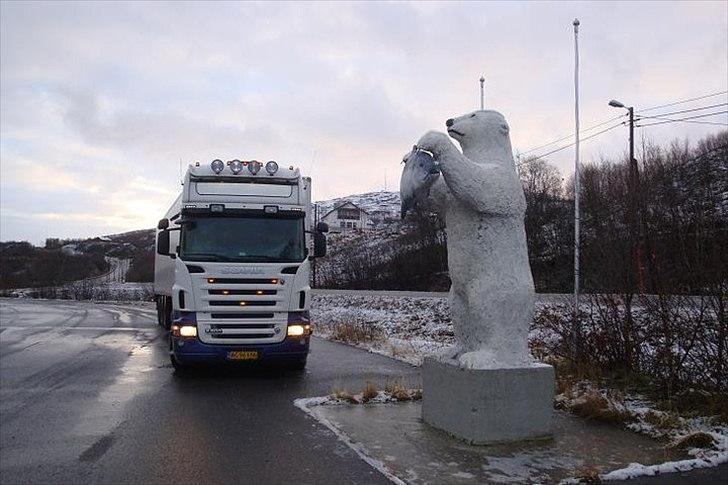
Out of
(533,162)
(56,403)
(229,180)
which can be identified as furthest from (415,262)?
(56,403)

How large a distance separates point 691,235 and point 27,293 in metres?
77.1

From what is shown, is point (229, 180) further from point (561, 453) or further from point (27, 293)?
point (27, 293)

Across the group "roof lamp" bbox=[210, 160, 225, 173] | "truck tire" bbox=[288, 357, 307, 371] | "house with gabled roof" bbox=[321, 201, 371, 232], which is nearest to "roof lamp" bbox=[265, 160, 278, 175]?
"roof lamp" bbox=[210, 160, 225, 173]

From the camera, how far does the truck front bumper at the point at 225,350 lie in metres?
11.2

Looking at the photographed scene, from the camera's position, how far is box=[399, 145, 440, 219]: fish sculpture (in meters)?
6.82

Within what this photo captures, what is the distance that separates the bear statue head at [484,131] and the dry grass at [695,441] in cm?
340

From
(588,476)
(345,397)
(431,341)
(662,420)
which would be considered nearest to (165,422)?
(345,397)

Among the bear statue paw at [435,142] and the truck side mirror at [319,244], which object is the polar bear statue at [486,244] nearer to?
the bear statue paw at [435,142]

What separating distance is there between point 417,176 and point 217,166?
6344mm

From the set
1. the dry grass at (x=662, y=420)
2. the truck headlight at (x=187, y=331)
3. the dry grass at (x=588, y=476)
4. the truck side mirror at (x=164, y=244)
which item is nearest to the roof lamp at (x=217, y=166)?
the truck side mirror at (x=164, y=244)

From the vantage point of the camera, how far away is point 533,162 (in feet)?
209

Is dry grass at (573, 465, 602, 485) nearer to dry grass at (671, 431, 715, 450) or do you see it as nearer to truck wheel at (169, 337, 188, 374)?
dry grass at (671, 431, 715, 450)

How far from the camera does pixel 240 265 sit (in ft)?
37.0

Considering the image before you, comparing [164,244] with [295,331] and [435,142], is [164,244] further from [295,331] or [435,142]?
[435,142]
